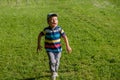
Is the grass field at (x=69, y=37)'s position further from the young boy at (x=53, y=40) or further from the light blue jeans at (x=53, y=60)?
the young boy at (x=53, y=40)

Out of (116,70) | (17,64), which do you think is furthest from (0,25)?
(116,70)

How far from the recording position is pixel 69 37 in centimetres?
1371

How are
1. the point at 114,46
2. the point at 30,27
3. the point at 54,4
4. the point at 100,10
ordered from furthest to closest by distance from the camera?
the point at 54,4 < the point at 100,10 < the point at 30,27 < the point at 114,46

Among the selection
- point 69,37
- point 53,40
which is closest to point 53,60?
point 53,40

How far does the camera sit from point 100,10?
18641mm

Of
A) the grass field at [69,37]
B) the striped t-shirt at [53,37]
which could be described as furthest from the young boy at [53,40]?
the grass field at [69,37]

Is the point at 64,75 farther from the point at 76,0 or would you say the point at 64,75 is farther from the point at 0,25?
the point at 76,0

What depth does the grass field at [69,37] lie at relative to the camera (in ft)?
33.9

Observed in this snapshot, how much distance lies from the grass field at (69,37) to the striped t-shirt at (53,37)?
3.81ft

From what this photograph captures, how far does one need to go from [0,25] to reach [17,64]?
16.3 feet

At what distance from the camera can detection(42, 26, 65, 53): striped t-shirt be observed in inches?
358

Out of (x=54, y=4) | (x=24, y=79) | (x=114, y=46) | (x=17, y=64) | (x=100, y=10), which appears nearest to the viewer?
(x=24, y=79)

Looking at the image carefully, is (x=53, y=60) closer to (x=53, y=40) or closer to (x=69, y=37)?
(x=53, y=40)

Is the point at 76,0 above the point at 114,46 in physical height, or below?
above
